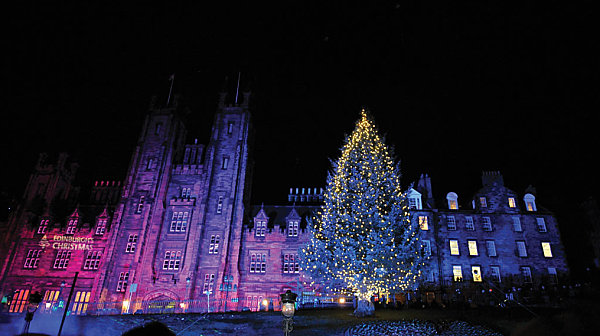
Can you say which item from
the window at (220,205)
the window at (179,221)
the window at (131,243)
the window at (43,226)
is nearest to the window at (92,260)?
the window at (131,243)

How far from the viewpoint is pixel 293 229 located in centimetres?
3309

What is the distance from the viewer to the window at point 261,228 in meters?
33.2

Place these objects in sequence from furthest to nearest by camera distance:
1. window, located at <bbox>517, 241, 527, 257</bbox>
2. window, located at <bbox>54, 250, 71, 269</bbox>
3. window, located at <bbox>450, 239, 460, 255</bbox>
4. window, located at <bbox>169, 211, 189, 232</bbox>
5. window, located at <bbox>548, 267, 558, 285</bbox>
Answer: window, located at <bbox>54, 250, 71, 269</bbox> < window, located at <bbox>169, 211, 189, 232</bbox> < window, located at <bbox>450, 239, 460, 255</bbox> < window, located at <bbox>517, 241, 527, 257</bbox> < window, located at <bbox>548, 267, 558, 285</bbox>

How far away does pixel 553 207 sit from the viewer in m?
39.6

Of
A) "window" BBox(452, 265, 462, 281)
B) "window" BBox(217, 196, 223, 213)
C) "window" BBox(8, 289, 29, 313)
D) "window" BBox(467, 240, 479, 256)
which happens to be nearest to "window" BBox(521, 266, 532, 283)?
"window" BBox(467, 240, 479, 256)

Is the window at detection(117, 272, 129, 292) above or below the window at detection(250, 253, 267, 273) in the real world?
below

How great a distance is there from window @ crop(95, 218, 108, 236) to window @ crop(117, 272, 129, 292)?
7.08 m

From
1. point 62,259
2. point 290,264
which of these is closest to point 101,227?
point 62,259

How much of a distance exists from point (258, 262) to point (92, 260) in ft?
65.5

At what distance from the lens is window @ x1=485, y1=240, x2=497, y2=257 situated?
31406 mm

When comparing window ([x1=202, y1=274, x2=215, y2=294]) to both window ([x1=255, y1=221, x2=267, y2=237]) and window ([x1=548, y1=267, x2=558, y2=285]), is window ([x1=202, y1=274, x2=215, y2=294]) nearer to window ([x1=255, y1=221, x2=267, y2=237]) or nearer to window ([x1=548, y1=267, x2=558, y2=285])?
window ([x1=255, y1=221, x2=267, y2=237])

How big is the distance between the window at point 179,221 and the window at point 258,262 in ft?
28.9

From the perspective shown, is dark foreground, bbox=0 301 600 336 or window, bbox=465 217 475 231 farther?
window, bbox=465 217 475 231

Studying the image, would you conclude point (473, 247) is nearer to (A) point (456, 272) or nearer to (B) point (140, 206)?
(A) point (456, 272)
